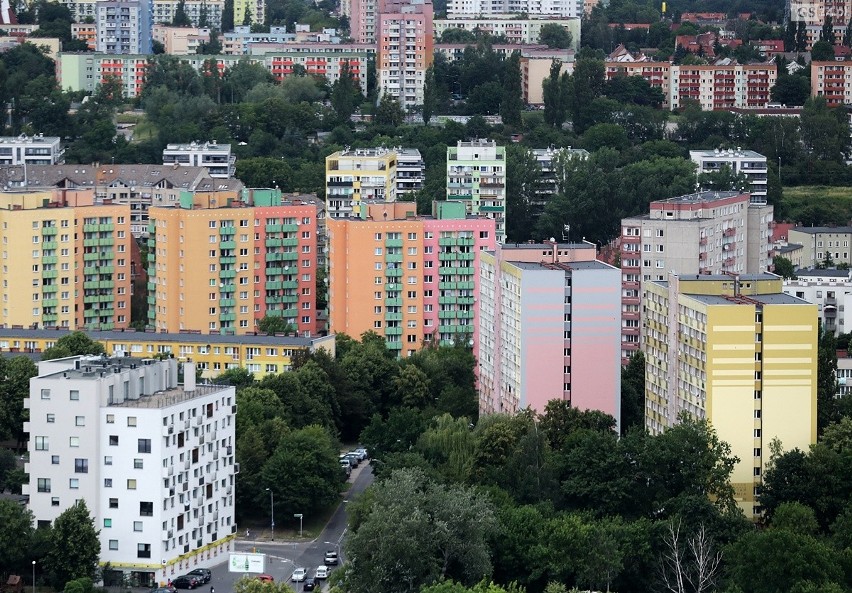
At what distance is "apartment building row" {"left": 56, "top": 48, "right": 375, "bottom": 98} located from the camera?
95.3 meters

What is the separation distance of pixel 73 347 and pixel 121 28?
51181 mm

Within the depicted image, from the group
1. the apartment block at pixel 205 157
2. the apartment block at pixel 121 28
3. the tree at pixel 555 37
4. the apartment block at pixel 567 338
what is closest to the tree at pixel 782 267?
the apartment block at pixel 567 338

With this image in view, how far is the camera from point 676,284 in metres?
46.5

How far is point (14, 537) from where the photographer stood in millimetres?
40625

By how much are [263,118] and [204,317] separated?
27007 millimetres

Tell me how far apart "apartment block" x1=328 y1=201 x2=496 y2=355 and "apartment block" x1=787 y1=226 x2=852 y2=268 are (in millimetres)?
15492

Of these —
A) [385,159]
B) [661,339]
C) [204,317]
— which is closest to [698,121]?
[385,159]

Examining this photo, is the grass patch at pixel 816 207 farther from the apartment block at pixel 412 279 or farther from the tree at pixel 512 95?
the apartment block at pixel 412 279

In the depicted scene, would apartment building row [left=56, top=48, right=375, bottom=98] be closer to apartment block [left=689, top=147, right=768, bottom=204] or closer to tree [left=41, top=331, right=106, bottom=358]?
apartment block [left=689, top=147, right=768, bottom=204]

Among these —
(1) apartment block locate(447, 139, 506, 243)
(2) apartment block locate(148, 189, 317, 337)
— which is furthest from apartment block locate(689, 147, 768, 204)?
(2) apartment block locate(148, 189, 317, 337)

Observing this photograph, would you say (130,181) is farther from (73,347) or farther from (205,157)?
(73,347)

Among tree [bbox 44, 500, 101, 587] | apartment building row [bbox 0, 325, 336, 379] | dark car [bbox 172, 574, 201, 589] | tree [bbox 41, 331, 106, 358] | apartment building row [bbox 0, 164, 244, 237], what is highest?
apartment building row [bbox 0, 164, 244, 237]

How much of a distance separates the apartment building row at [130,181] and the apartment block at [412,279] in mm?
10858

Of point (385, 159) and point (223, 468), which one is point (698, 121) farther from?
point (223, 468)
